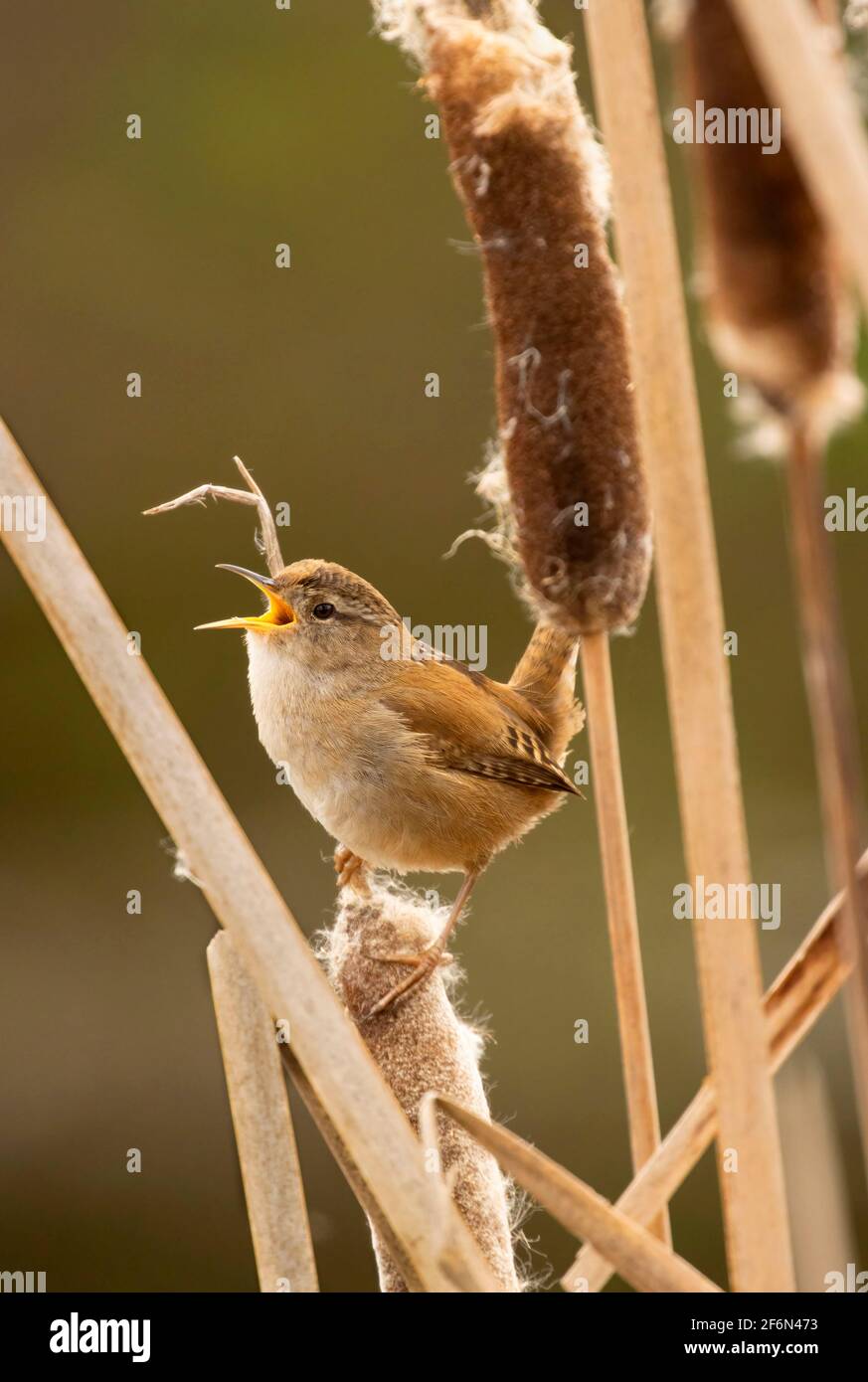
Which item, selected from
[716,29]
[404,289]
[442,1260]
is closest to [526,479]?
[716,29]

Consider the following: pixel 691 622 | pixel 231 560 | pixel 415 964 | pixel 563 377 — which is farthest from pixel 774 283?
pixel 231 560

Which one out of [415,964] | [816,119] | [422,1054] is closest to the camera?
[816,119]

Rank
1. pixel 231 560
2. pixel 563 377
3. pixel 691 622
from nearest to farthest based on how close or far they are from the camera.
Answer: pixel 691 622, pixel 563 377, pixel 231 560

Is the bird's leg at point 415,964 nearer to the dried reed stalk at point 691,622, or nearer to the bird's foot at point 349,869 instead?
the bird's foot at point 349,869

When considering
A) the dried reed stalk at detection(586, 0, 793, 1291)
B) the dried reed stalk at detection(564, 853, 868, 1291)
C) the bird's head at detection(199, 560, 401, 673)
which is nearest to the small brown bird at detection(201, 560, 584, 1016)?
the bird's head at detection(199, 560, 401, 673)

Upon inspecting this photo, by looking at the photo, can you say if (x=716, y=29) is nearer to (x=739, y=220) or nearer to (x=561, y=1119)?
(x=739, y=220)

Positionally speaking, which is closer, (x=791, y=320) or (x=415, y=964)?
A: (x=791, y=320)

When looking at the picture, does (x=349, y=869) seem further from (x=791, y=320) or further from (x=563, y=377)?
(x=791, y=320)
